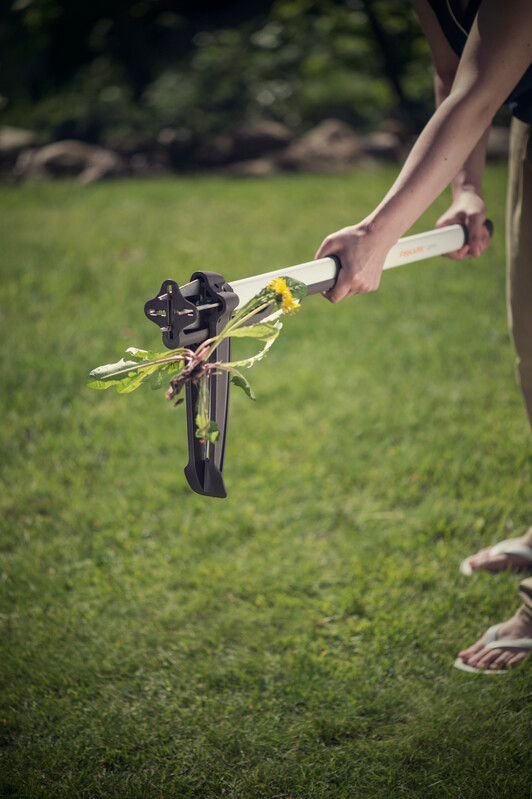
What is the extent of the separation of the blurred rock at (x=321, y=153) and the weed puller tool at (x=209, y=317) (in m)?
6.82

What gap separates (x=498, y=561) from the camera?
7.70 feet

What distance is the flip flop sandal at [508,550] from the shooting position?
92.3 inches

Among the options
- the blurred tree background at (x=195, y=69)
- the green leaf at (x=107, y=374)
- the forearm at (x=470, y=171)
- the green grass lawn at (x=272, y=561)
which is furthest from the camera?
the blurred tree background at (x=195, y=69)

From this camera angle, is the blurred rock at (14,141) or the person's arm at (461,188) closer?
the person's arm at (461,188)

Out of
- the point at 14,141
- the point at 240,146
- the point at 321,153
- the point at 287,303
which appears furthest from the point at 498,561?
the point at 14,141

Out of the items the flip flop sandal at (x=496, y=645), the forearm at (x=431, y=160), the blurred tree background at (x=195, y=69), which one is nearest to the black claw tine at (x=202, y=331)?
the forearm at (x=431, y=160)

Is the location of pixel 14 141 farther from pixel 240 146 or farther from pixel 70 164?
pixel 240 146

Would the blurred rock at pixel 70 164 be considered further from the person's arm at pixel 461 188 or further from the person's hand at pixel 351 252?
the person's hand at pixel 351 252

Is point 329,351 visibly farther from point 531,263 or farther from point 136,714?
point 136,714

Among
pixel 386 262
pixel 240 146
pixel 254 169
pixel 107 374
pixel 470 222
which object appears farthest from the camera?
pixel 240 146

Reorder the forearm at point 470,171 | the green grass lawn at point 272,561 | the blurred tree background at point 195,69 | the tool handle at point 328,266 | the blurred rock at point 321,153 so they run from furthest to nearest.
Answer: the blurred tree background at point 195,69, the blurred rock at point 321,153, the forearm at point 470,171, the green grass lawn at point 272,561, the tool handle at point 328,266

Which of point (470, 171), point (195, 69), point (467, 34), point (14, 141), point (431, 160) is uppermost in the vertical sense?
point (467, 34)

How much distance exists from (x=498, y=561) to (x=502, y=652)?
0.41 metres

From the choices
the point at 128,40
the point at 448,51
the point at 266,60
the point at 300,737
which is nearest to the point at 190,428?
the point at 300,737
